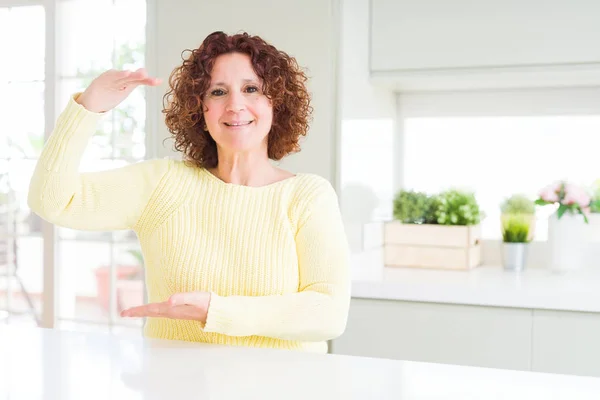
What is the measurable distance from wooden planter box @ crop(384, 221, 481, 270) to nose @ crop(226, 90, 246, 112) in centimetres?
140

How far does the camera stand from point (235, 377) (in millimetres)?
1053

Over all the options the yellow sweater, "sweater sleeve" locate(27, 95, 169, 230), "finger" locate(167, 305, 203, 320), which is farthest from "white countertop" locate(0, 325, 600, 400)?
→ "sweater sleeve" locate(27, 95, 169, 230)

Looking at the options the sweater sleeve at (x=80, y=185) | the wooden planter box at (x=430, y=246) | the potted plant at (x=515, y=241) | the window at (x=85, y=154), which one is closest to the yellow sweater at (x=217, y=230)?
the sweater sleeve at (x=80, y=185)

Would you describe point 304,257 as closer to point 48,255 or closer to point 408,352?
point 408,352

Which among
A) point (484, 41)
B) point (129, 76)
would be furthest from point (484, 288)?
point (129, 76)

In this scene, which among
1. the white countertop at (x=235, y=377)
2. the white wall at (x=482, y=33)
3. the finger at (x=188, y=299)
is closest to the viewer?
the white countertop at (x=235, y=377)

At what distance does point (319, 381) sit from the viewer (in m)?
1.04

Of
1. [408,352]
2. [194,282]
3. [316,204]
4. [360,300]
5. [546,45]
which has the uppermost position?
[546,45]

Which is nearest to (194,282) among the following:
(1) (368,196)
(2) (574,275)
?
(1) (368,196)

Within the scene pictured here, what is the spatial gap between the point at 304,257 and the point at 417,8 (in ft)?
4.50

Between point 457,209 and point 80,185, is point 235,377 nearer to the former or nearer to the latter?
point 80,185

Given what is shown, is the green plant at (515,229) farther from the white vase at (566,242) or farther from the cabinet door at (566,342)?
the cabinet door at (566,342)

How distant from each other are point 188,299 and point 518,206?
1864 mm

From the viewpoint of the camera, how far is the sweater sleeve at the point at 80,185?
134 centimetres
